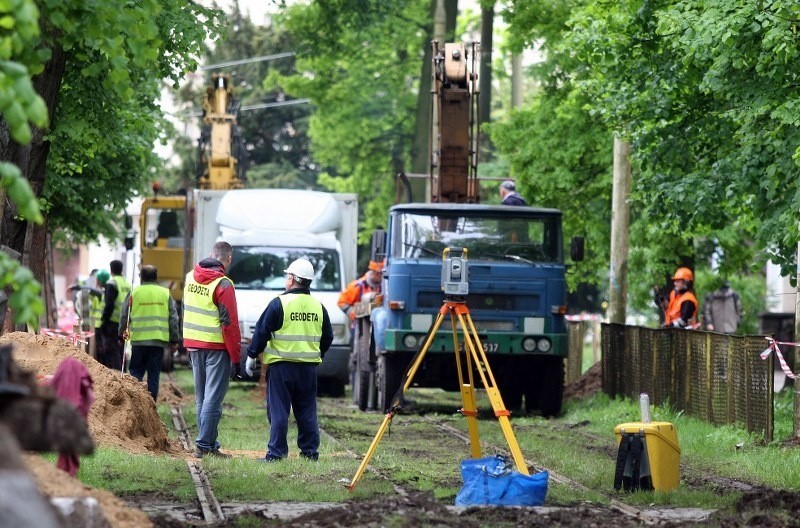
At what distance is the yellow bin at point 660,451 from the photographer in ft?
38.6

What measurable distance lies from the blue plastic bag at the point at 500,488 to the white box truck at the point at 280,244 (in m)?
12.1

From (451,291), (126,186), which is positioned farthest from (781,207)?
(126,186)

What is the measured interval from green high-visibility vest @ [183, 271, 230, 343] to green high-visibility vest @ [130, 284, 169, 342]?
3.74 m

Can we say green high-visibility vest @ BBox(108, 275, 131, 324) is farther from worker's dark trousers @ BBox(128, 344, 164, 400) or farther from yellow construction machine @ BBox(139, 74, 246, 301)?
yellow construction machine @ BBox(139, 74, 246, 301)

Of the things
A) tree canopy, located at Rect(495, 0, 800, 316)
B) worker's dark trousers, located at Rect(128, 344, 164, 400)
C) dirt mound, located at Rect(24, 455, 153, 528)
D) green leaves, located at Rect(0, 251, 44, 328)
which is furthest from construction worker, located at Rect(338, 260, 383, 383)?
green leaves, located at Rect(0, 251, 44, 328)

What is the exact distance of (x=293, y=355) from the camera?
1367 cm

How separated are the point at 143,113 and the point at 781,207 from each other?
1000cm

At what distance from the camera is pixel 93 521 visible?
7734 mm

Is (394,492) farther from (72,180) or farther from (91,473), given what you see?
(72,180)

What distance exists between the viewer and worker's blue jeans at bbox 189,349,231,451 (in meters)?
14.3

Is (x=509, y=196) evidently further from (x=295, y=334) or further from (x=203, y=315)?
(x=295, y=334)

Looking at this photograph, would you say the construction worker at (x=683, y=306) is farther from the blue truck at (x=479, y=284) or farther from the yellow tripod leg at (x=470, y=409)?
the yellow tripod leg at (x=470, y=409)

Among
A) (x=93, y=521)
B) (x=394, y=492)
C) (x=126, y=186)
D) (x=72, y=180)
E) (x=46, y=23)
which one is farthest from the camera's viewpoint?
(x=126, y=186)

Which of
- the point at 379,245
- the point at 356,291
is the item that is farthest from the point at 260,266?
the point at 379,245
